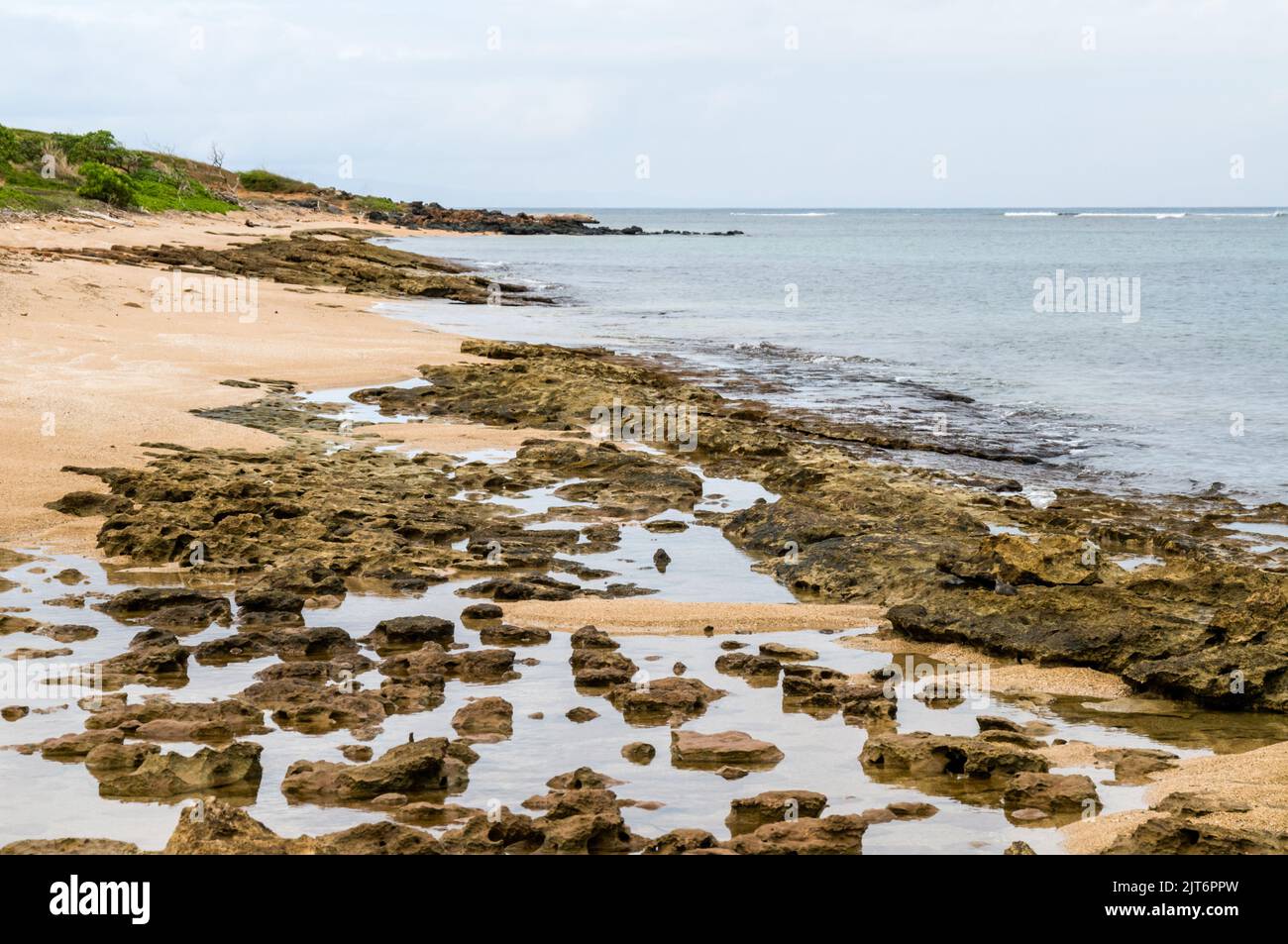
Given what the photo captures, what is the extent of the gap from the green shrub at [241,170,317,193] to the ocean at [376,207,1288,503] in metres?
27.1

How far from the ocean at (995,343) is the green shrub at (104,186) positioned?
55.2 ft

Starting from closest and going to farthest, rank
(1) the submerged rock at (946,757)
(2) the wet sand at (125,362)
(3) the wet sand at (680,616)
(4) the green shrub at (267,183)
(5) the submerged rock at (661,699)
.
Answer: (1) the submerged rock at (946,757) < (5) the submerged rock at (661,699) < (3) the wet sand at (680,616) < (2) the wet sand at (125,362) < (4) the green shrub at (267,183)

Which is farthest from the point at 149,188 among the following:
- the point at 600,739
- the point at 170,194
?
the point at 600,739

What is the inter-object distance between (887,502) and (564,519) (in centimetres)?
342

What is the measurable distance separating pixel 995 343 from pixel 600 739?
31278mm

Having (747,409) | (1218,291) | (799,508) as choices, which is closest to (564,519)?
(799,508)

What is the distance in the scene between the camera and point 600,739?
764 cm

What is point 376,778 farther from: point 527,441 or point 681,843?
point 527,441

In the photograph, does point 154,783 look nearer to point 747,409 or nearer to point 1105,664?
point 1105,664

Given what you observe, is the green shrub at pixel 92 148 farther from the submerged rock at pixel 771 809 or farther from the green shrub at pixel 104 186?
the submerged rock at pixel 771 809

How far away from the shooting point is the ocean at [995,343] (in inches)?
779

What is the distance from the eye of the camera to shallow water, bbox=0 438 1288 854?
6.39m

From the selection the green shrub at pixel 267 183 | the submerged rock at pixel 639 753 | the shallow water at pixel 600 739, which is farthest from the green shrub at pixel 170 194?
the submerged rock at pixel 639 753

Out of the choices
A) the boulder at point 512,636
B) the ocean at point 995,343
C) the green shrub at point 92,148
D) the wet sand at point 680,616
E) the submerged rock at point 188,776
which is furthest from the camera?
the green shrub at point 92,148
